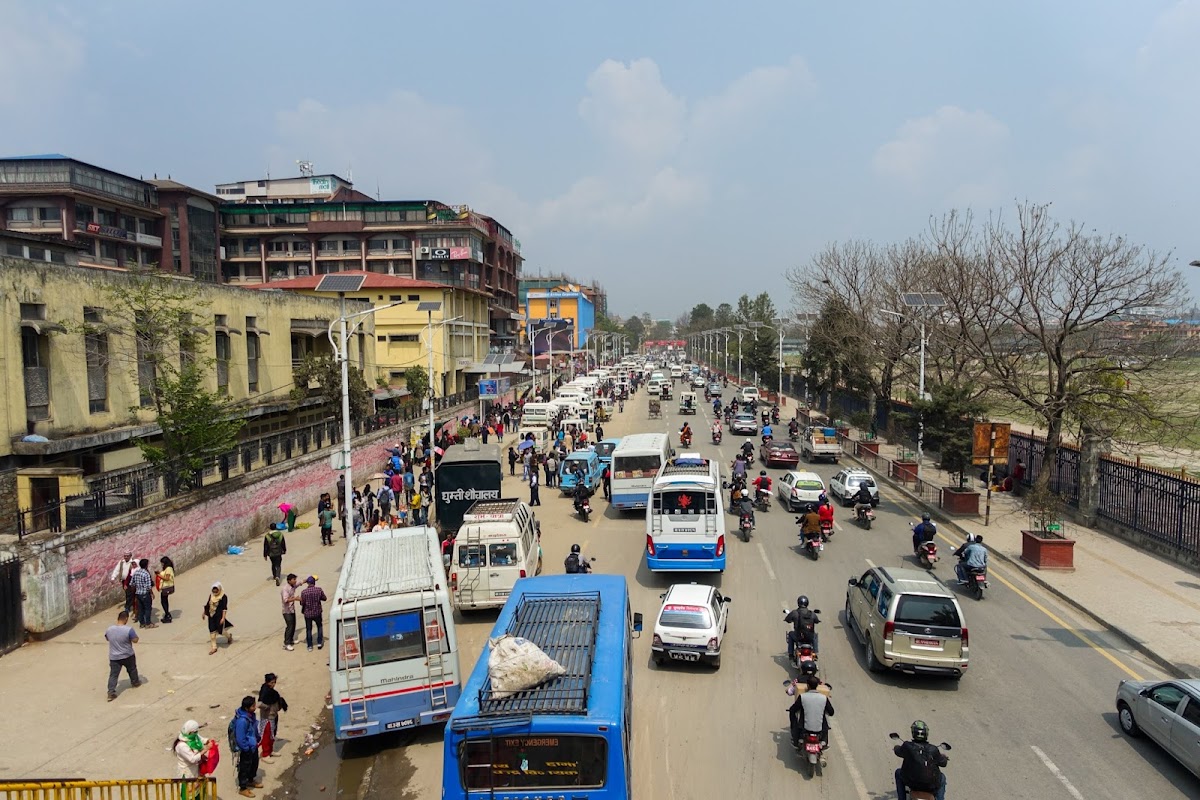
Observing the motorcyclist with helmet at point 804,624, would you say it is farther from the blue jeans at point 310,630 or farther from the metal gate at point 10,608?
the metal gate at point 10,608

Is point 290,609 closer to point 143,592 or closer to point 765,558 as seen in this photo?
point 143,592

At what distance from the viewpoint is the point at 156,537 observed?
1997 centimetres

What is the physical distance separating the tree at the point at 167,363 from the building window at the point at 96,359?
0.13 ft

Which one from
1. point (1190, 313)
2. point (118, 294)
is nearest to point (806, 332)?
point (1190, 313)

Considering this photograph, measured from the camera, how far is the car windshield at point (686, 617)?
13727mm

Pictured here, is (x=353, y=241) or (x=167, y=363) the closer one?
(x=167, y=363)

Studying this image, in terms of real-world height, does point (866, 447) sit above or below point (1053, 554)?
above

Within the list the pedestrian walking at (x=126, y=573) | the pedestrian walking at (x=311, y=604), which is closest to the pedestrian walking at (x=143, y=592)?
the pedestrian walking at (x=126, y=573)

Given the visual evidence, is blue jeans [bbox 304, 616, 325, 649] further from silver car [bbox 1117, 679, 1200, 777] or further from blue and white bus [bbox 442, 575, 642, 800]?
silver car [bbox 1117, 679, 1200, 777]

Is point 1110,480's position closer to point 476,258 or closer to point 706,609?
point 706,609

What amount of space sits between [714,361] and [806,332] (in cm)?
7997

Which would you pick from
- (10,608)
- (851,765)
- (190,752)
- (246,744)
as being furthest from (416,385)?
(851,765)

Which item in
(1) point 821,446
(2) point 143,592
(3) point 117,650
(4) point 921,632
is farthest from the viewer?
(1) point 821,446

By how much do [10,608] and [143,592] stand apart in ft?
7.30
